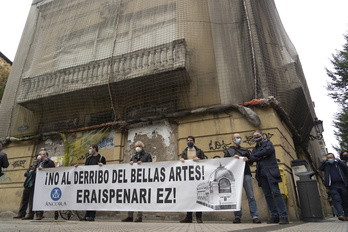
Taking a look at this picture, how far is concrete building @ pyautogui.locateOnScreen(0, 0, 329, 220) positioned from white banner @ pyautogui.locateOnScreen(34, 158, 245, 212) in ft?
6.23

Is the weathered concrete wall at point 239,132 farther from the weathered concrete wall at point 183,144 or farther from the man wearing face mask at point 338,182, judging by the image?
the man wearing face mask at point 338,182

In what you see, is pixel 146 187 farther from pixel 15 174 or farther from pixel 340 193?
pixel 15 174

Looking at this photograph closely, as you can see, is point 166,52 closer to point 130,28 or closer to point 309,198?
point 130,28

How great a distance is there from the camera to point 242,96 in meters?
6.67

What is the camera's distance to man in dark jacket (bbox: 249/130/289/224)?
13.6ft

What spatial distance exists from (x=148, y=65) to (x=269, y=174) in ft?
16.7

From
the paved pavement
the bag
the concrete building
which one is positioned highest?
the concrete building

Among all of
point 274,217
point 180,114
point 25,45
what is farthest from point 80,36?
point 274,217

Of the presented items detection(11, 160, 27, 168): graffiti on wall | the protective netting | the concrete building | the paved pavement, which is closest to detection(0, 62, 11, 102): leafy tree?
the protective netting

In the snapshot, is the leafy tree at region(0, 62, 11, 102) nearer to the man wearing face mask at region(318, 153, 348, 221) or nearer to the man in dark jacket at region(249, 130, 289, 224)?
the man in dark jacket at region(249, 130, 289, 224)

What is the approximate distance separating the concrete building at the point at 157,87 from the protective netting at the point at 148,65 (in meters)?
0.04

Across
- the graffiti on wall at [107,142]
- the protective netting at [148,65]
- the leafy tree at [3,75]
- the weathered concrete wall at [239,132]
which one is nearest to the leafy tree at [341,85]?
the protective netting at [148,65]

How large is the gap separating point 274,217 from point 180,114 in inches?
152

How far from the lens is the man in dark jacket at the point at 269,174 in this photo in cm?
416
